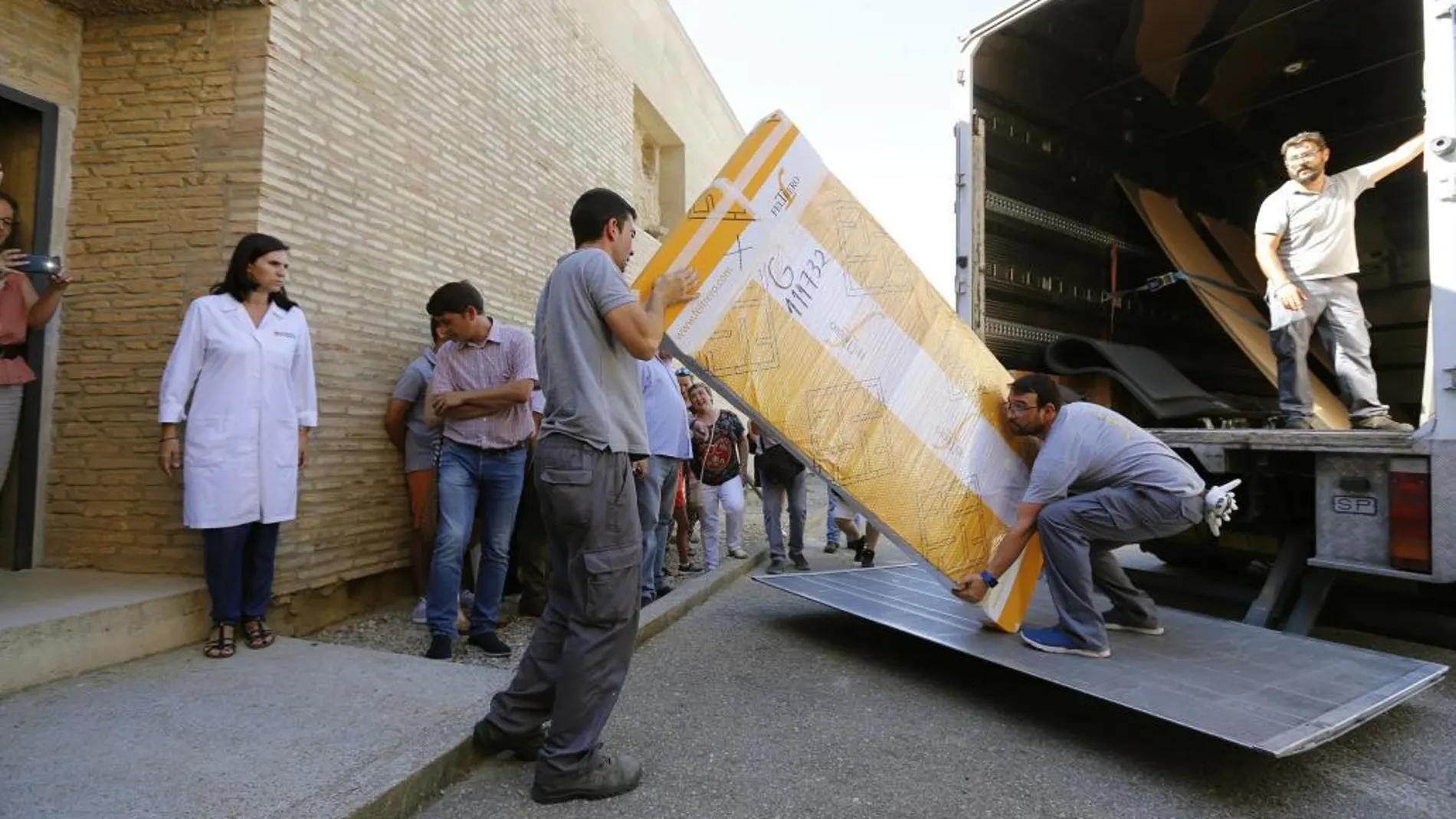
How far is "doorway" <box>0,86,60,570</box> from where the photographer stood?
379 centimetres

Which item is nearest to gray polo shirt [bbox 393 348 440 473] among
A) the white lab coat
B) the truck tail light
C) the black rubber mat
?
the white lab coat

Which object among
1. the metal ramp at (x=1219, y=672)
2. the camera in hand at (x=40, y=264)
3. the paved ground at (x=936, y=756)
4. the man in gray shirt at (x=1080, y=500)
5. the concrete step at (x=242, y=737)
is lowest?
the paved ground at (x=936, y=756)

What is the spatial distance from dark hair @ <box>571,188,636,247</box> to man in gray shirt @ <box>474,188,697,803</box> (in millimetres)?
21

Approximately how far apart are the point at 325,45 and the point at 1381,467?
5.51 m

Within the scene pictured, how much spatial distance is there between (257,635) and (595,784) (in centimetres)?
196

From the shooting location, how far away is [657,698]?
3479 millimetres

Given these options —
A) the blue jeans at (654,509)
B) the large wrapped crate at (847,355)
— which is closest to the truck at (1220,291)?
the large wrapped crate at (847,355)

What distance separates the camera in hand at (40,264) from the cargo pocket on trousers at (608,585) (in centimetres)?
269

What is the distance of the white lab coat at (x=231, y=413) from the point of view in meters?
3.31

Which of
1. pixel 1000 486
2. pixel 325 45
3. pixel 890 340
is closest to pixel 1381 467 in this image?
pixel 1000 486

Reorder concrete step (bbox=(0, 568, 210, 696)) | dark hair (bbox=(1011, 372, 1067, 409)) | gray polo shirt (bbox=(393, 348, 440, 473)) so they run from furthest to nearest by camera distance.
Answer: gray polo shirt (bbox=(393, 348, 440, 473)), dark hair (bbox=(1011, 372, 1067, 409)), concrete step (bbox=(0, 568, 210, 696))

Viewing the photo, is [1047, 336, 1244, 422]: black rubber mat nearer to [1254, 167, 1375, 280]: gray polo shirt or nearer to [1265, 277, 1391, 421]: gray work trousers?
[1265, 277, 1391, 421]: gray work trousers

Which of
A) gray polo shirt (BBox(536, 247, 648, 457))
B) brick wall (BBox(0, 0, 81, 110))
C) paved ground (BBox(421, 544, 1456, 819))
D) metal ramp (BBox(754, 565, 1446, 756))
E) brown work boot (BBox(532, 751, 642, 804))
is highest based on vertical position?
brick wall (BBox(0, 0, 81, 110))

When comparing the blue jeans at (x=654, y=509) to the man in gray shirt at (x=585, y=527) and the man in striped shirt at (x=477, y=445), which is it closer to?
the man in striped shirt at (x=477, y=445)
